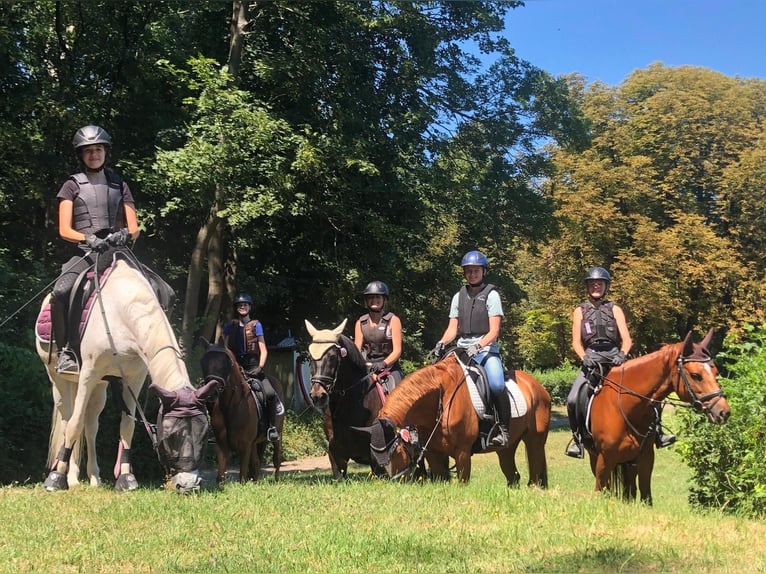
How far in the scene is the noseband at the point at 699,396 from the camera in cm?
787

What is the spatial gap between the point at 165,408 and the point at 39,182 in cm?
1102

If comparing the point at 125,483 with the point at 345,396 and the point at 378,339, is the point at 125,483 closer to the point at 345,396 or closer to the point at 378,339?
the point at 345,396

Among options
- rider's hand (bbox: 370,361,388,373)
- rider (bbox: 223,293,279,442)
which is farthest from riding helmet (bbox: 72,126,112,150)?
rider's hand (bbox: 370,361,388,373)

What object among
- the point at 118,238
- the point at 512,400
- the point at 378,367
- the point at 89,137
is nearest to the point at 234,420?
the point at 378,367

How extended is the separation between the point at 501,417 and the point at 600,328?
182 centimetres

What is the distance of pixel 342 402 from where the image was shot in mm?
10344

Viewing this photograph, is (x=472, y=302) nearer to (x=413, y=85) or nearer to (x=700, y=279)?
(x=413, y=85)

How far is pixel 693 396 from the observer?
26.3 feet

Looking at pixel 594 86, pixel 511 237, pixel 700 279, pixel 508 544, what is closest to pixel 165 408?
pixel 508 544

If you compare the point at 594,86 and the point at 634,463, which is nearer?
the point at 634,463

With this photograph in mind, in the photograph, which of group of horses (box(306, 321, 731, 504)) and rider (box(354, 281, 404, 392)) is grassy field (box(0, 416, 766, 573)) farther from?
rider (box(354, 281, 404, 392))

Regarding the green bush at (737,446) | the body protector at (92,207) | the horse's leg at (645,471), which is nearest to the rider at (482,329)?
the horse's leg at (645,471)

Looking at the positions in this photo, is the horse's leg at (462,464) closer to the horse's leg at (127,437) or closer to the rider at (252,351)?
the horse's leg at (127,437)

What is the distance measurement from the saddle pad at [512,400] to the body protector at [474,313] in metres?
0.74
